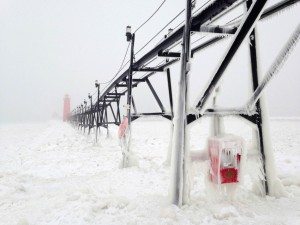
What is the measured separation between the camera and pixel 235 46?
348 cm

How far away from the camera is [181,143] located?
402 centimetres

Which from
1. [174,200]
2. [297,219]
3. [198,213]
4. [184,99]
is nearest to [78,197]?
[174,200]

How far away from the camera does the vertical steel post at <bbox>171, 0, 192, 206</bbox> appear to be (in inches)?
157

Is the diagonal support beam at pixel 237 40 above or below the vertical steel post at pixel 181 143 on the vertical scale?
above

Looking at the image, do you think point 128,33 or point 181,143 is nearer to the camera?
point 181,143

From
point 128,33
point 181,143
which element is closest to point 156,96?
point 128,33

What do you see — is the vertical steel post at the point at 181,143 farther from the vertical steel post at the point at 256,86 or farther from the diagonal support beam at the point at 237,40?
the vertical steel post at the point at 256,86

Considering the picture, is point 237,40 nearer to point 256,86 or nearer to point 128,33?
point 256,86

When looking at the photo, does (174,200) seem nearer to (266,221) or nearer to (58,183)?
(266,221)

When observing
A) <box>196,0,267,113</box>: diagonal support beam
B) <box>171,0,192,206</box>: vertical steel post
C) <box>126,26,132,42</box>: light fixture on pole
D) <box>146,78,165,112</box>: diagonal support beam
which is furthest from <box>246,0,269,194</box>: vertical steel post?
<box>126,26,132,42</box>: light fixture on pole

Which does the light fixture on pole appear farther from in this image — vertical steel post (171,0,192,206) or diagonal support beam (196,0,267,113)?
diagonal support beam (196,0,267,113)

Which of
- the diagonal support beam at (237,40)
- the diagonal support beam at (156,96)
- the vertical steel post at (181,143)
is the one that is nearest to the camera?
the diagonal support beam at (237,40)

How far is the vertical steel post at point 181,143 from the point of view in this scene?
3.98 meters

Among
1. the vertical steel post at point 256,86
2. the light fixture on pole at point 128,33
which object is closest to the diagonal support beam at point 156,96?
the light fixture on pole at point 128,33
